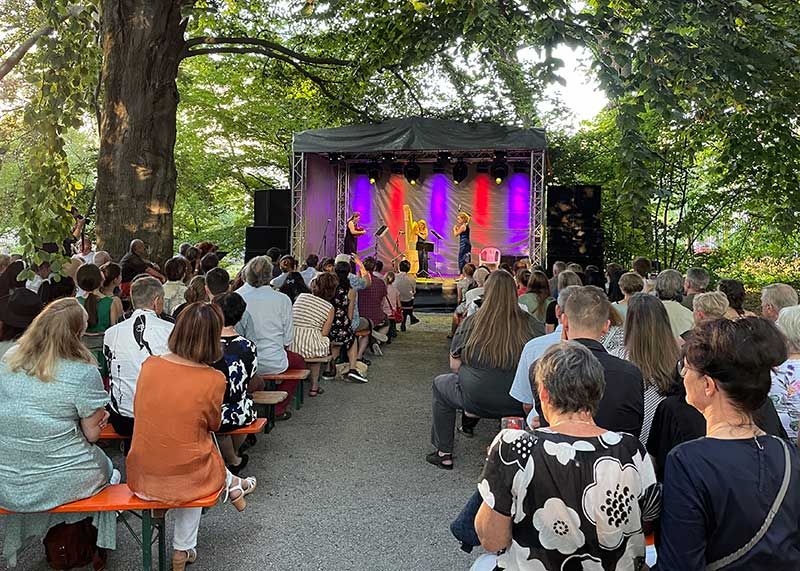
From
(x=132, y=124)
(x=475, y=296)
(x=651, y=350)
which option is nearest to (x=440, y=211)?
(x=132, y=124)

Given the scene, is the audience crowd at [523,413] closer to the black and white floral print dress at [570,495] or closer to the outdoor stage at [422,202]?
the black and white floral print dress at [570,495]

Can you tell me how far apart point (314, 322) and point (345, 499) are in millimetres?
2450

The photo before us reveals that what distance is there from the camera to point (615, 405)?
2.48 metres

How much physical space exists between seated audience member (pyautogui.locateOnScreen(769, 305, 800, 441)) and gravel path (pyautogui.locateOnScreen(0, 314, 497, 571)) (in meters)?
1.59

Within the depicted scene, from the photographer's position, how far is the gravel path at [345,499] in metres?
2.97

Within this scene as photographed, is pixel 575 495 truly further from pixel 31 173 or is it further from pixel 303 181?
pixel 303 181

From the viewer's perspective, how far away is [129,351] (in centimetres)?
336

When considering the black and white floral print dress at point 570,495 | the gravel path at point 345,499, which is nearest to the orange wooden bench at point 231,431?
the gravel path at point 345,499

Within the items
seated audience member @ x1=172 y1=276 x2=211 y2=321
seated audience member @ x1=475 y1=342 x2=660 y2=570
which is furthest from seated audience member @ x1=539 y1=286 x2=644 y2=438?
seated audience member @ x1=172 y1=276 x2=211 y2=321

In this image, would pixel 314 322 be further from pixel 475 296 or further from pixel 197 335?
pixel 197 335

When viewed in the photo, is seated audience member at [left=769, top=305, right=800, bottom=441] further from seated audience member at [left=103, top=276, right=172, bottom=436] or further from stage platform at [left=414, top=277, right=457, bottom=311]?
stage platform at [left=414, top=277, right=457, bottom=311]

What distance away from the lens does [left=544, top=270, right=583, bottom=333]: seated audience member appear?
5043mm

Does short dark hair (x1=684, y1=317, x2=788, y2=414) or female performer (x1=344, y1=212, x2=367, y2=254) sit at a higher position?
female performer (x1=344, y1=212, x2=367, y2=254)

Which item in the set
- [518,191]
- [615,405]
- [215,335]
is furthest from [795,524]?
[518,191]
